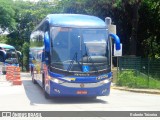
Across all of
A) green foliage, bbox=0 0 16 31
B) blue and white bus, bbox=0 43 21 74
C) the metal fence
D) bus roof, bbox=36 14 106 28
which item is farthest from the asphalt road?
green foliage, bbox=0 0 16 31

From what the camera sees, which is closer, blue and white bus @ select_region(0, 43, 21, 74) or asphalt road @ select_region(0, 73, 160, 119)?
asphalt road @ select_region(0, 73, 160, 119)

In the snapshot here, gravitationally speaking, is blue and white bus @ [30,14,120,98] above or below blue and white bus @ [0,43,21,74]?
above

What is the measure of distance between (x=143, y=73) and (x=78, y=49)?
339 inches

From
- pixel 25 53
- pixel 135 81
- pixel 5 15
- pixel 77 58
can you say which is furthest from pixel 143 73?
pixel 25 53

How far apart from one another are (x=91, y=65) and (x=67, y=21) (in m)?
2.11

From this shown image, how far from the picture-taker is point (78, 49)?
15516 millimetres

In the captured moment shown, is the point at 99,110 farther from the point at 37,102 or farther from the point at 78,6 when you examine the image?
the point at 78,6

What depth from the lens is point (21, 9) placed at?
5897 cm

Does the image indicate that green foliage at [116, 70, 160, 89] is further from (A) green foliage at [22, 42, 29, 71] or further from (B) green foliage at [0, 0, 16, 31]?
(A) green foliage at [22, 42, 29, 71]

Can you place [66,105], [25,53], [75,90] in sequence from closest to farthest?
[66,105], [75,90], [25,53]

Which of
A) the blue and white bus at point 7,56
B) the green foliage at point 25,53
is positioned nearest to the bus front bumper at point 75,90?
the blue and white bus at point 7,56

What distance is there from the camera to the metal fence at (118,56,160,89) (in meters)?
22.5

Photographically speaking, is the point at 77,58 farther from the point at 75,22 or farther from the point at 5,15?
the point at 5,15

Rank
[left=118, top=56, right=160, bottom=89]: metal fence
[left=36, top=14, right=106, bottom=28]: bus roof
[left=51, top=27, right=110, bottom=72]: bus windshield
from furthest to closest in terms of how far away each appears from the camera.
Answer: [left=118, top=56, right=160, bottom=89]: metal fence → [left=36, top=14, right=106, bottom=28]: bus roof → [left=51, top=27, right=110, bottom=72]: bus windshield
